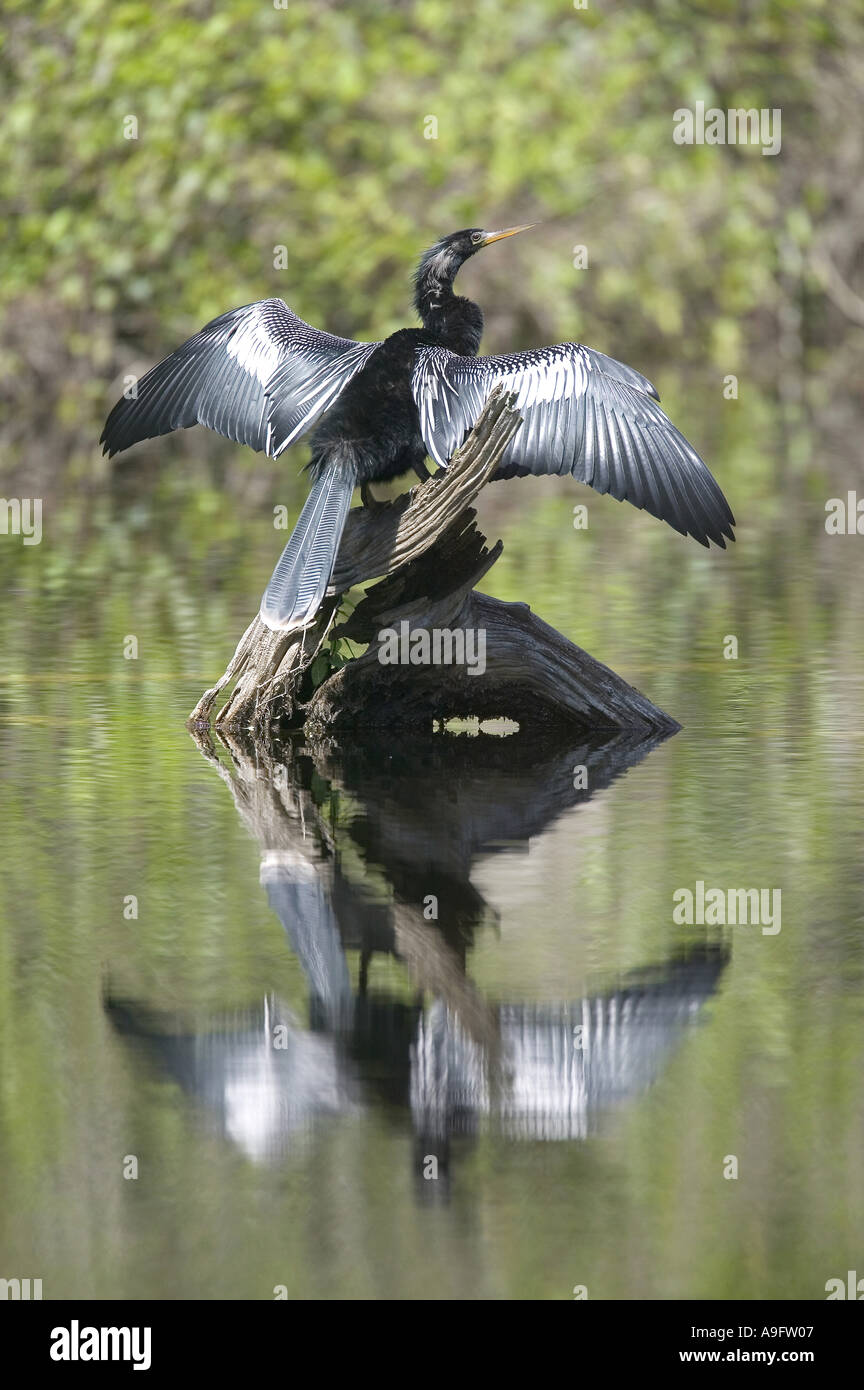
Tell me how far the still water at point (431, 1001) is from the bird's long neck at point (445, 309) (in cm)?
146

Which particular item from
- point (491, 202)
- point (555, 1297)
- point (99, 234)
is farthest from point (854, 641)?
point (491, 202)

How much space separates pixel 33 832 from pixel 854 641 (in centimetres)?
433

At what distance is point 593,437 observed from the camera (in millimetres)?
7617

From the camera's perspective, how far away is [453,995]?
511cm

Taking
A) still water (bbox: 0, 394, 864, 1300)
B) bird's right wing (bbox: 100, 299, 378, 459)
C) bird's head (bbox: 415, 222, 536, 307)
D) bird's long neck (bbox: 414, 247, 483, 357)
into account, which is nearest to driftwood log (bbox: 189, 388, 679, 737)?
still water (bbox: 0, 394, 864, 1300)

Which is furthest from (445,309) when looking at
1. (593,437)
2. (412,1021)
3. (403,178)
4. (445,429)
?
Result: (403,178)

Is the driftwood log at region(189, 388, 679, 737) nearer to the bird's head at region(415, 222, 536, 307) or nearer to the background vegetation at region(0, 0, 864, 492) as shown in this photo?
the bird's head at region(415, 222, 536, 307)

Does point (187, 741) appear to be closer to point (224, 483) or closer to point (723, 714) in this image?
point (723, 714)

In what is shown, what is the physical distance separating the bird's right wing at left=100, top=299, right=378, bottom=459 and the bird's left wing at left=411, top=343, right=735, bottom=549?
0.35 m

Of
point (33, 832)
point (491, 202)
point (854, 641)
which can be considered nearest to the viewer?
point (33, 832)

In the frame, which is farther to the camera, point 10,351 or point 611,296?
point 611,296

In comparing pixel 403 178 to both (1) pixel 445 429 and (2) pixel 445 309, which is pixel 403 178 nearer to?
(2) pixel 445 309

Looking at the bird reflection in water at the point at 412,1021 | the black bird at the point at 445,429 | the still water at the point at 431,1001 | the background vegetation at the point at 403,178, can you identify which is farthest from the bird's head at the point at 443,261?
the background vegetation at the point at 403,178

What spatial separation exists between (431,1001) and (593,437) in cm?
304
